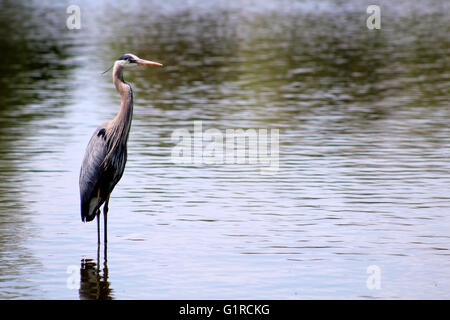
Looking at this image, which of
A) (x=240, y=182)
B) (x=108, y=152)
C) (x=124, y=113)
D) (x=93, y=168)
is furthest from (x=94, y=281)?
(x=240, y=182)

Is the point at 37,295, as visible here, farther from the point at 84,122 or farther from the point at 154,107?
the point at 154,107

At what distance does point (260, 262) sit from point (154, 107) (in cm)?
1394

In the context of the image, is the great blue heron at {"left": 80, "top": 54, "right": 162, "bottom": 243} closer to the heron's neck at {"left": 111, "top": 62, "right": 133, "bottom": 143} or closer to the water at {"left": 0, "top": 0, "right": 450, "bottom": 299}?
the heron's neck at {"left": 111, "top": 62, "right": 133, "bottom": 143}

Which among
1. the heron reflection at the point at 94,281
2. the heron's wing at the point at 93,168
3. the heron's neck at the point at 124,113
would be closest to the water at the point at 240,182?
the heron reflection at the point at 94,281

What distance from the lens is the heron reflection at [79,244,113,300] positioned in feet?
33.2

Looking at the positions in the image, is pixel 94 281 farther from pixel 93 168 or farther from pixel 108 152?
pixel 108 152

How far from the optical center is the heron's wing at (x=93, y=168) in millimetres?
11719

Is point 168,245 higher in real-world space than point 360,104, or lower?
lower

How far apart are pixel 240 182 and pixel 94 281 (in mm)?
5631

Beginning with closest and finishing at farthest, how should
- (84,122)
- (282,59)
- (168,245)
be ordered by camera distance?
(168,245) → (84,122) → (282,59)

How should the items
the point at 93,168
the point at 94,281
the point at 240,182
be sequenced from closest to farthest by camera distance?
1. the point at 94,281
2. the point at 93,168
3. the point at 240,182

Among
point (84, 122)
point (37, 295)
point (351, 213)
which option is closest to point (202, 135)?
point (84, 122)

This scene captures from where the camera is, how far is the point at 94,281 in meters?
10.6
